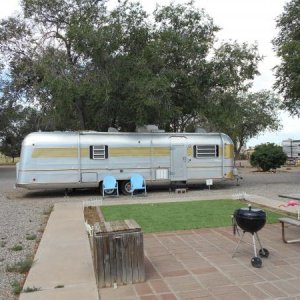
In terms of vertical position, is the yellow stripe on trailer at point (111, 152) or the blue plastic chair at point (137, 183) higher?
the yellow stripe on trailer at point (111, 152)

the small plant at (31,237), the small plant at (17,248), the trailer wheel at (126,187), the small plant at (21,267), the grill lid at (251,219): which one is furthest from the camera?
the trailer wheel at (126,187)

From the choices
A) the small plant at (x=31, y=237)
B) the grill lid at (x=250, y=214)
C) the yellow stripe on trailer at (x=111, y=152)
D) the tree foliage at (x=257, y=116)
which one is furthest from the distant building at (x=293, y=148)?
the grill lid at (x=250, y=214)

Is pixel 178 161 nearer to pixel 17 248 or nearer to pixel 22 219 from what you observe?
pixel 22 219

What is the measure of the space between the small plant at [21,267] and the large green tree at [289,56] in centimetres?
1404

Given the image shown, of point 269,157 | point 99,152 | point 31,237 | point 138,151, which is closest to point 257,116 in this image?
point 269,157

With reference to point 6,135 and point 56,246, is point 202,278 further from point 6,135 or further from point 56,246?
point 6,135

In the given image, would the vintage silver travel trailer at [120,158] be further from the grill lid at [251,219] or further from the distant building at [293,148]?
the distant building at [293,148]

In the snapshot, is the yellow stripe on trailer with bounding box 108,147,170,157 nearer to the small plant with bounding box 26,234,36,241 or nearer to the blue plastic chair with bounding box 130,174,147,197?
the blue plastic chair with bounding box 130,174,147,197

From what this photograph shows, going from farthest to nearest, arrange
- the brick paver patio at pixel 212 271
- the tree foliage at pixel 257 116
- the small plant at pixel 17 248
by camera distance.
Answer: the tree foliage at pixel 257 116
the small plant at pixel 17 248
the brick paver patio at pixel 212 271

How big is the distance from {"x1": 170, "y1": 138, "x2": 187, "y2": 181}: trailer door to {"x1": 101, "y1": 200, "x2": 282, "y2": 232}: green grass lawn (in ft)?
12.4

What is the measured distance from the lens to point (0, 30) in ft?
70.4

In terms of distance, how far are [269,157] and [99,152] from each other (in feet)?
56.8

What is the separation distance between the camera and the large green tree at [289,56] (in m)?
17.2

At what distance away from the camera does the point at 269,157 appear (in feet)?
98.5
